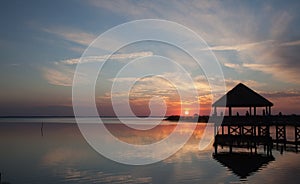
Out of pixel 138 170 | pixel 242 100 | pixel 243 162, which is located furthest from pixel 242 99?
pixel 138 170

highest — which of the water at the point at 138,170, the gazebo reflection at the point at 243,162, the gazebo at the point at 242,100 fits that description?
the gazebo at the point at 242,100

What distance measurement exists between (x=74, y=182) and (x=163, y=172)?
6691 mm

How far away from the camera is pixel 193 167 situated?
2723cm

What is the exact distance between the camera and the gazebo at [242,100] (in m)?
34.5

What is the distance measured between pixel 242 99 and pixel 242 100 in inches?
7.5

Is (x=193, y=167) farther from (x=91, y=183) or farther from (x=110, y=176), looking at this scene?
(x=91, y=183)

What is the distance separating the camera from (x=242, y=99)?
34.8 m

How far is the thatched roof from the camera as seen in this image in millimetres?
34438

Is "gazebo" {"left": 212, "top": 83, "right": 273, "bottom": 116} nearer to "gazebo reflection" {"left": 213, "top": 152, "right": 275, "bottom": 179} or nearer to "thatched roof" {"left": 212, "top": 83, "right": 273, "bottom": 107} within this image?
"thatched roof" {"left": 212, "top": 83, "right": 273, "bottom": 107}

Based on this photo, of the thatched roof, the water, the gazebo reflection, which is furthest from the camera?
the thatched roof

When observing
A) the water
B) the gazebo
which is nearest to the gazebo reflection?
the water

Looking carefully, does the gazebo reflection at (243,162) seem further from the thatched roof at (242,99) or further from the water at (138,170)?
the thatched roof at (242,99)

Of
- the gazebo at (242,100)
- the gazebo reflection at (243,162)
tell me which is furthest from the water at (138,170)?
the gazebo at (242,100)

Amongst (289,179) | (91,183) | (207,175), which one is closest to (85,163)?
(91,183)
